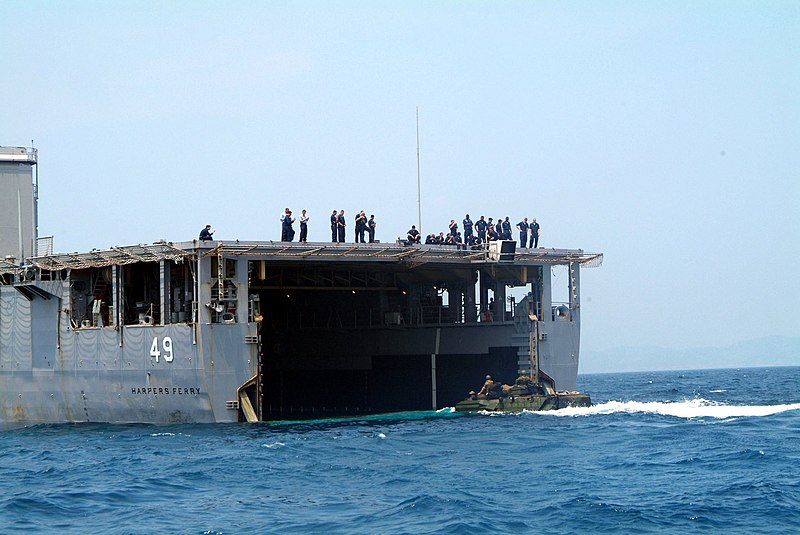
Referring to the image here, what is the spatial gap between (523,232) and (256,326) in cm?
1343

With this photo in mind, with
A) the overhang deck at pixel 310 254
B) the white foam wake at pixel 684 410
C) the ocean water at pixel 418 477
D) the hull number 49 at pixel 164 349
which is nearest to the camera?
the ocean water at pixel 418 477

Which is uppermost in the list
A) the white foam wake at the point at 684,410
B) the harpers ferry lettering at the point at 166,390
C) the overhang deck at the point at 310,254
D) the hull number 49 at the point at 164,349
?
the overhang deck at the point at 310,254

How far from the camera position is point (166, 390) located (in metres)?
47.7

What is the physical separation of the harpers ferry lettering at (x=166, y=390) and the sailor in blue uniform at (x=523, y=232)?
15.8 m

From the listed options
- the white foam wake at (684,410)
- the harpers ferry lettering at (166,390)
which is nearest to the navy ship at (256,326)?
the harpers ferry lettering at (166,390)

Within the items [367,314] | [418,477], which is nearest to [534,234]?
[367,314]

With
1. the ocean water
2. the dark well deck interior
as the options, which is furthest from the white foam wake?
the dark well deck interior

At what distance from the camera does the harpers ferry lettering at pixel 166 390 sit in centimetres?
4664

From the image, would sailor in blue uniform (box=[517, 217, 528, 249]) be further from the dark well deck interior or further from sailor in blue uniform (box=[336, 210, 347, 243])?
sailor in blue uniform (box=[336, 210, 347, 243])

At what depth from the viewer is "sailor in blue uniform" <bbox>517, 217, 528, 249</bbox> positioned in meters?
53.1

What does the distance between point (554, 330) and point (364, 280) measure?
9.14m

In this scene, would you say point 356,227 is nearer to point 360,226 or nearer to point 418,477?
point 360,226

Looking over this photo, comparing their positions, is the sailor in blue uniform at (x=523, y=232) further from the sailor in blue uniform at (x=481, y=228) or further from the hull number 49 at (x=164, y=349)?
the hull number 49 at (x=164, y=349)

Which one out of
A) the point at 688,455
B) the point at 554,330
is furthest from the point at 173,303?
the point at 688,455
